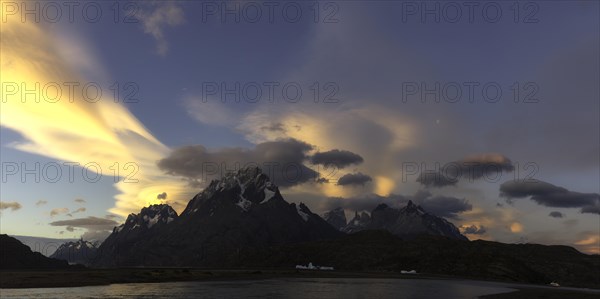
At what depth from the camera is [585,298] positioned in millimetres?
138750

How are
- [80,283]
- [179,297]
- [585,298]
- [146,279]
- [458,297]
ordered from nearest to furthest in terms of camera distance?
1. [179,297]
2. [458,297]
3. [585,298]
4. [80,283]
5. [146,279]

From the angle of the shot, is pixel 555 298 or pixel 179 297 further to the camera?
pixel 555 298

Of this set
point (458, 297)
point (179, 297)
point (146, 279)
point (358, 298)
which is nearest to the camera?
point (179, 297)

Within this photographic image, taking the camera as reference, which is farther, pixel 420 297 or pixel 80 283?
pixel 80 283

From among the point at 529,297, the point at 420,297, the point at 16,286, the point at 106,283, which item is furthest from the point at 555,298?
the point at 16,286

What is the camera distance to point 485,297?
133 metres

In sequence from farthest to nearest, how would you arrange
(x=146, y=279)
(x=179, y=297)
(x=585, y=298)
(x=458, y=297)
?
→ 1. (x=146, y=279)
2. (x=585, y=298)
3. (x=458, y=297)
4. (x=179, y=297)

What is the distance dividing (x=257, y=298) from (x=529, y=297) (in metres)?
82.9

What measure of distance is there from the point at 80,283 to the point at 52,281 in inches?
503

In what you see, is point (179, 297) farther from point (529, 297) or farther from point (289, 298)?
point (529, 297)

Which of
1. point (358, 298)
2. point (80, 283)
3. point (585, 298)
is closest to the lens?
point (358, 298)

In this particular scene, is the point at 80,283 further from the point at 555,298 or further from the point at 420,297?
the point at 555,298

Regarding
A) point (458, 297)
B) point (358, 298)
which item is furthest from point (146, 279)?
point (458, 297)

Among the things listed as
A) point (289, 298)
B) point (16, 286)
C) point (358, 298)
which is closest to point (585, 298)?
point (358, 298)
